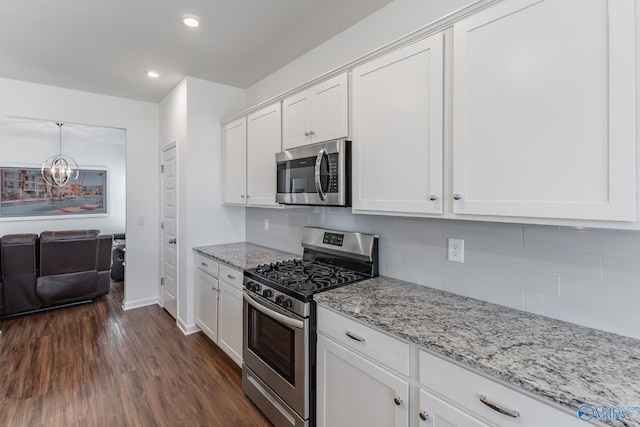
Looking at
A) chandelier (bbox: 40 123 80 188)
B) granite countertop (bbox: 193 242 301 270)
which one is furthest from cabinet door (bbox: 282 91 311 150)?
chandelier (bbox: 40 123 80 188)

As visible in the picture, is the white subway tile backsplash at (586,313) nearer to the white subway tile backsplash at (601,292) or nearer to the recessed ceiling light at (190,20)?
the white subway tile backsplash at (601,292)

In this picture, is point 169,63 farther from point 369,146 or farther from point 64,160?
point 64,160

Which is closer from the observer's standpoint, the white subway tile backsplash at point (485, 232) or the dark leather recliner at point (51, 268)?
the white subway tile backsplash at point (485, 232)

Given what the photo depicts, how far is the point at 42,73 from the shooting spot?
3.19 m

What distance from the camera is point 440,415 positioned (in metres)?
1.16

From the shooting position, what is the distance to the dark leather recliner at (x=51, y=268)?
371 centimetres

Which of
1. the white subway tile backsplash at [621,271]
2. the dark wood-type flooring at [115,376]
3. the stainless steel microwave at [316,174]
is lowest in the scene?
the dark wood-type flooring at [115,376]

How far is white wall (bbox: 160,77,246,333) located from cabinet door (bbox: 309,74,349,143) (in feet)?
5.48

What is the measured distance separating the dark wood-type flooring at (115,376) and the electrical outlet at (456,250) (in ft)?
5.21

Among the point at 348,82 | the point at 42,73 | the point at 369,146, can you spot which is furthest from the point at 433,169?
the point at 42,73

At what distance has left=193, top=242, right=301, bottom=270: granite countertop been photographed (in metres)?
2.56

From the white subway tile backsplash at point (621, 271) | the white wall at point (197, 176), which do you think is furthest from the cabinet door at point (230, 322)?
the white subway tile backsplash at point (621, 271)

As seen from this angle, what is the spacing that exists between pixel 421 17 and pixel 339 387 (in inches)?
83.8

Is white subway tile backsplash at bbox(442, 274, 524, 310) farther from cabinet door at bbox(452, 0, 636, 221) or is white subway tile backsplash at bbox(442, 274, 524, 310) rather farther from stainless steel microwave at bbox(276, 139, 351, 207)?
stainless steel microwave at bbox(276, 139, 351, 207)
